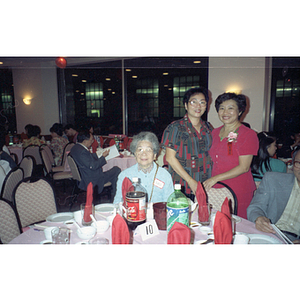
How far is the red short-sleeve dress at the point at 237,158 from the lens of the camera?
2.10 meters

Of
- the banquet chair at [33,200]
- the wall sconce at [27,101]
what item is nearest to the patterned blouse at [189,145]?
the banquet chair at [33,200]

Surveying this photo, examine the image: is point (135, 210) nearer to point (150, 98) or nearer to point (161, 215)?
point (161, 215)

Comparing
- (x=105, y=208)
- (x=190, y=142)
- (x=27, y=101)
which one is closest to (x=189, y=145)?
(x=190, y=142)

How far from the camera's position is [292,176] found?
5.46 feet

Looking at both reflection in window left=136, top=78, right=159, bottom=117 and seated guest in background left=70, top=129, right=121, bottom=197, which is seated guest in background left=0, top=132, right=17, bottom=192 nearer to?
seated guest in background left=70, top=129, right=121, bottom=197

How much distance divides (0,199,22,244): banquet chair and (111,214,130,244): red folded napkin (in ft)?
3.43

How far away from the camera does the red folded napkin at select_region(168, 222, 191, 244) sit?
992mm

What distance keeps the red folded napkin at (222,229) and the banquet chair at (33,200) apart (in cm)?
168

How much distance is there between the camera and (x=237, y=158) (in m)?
2.13

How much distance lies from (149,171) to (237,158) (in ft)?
2.92

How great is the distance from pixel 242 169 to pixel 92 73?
7395 mm

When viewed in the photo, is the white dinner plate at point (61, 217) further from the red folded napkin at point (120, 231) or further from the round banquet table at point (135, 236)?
the red folded napkin at point (120, 231)

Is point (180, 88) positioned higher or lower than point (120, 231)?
higher

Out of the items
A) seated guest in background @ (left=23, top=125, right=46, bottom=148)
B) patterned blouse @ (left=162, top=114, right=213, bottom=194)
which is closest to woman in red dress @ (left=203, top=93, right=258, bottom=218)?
patterned blouse @ (left=162, top=114, right=213, bottom=194)
